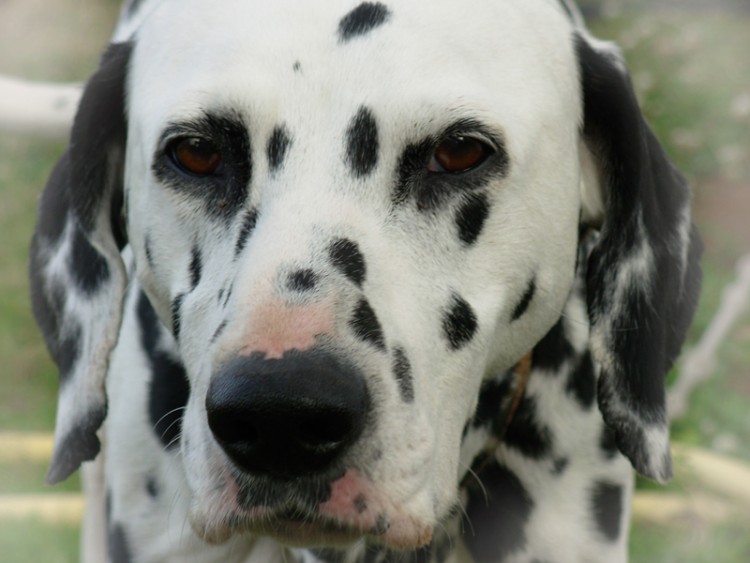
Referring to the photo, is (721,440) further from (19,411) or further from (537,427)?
(19,411)

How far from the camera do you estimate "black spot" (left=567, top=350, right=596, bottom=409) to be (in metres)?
3.33

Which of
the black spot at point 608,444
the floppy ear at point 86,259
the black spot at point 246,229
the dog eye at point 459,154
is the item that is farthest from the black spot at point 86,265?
the black spot at point 608,444

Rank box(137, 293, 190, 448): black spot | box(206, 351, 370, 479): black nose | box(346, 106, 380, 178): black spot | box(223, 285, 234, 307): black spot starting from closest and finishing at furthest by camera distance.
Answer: box(206, 351, 370, 479): black nose, box(223, 285, 234, 307): black spot, box(346, 106, 380, 178): black spot, box(137, 293, 190, 448): black spot

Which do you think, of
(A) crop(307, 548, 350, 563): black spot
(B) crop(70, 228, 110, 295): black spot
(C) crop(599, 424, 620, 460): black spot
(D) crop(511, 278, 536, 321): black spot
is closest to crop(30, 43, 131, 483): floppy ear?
(B) crop(70, 228, 110, 295): black spot

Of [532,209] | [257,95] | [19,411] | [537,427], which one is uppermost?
[257,95]

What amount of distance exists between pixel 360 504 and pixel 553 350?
3.67ft

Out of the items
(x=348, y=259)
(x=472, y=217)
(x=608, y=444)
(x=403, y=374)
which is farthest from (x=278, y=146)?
(x=608, y=444)

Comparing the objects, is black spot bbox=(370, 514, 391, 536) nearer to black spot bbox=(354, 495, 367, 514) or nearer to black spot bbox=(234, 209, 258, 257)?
black spot bbox=(354, 495, 367, 514)

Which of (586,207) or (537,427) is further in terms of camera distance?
(537,427)

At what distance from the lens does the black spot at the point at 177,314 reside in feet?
9.05

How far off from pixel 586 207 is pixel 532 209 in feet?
1.22

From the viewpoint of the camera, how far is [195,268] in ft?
8.95

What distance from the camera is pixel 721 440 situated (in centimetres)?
555

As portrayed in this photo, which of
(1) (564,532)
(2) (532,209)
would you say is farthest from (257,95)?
(1) (564,532)
